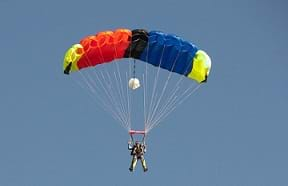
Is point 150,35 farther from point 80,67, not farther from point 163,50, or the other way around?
point 80,67

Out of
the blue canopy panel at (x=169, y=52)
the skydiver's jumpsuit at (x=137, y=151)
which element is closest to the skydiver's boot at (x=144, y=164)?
the skydiver's jumpsuit at (x=137, y=151)

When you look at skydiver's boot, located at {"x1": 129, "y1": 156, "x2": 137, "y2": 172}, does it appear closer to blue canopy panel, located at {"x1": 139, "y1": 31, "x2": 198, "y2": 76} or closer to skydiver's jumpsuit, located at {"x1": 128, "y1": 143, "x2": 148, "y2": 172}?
skydiver's jumpsuit, located at {"x1": 128, "y1": 143, "x2": 148, "y2": 172}

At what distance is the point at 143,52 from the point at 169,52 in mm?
978

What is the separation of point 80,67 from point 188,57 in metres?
3.88

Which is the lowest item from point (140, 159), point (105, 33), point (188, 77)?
point (140, 159)

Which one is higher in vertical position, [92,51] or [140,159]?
[92,51]

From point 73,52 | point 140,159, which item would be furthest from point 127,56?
point 140,159

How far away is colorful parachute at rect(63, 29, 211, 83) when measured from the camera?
18.4 metres

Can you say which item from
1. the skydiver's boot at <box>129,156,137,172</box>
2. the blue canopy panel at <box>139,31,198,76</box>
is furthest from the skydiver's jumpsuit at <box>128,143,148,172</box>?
the blue canopy panel at <box>139,31,198,76</box>

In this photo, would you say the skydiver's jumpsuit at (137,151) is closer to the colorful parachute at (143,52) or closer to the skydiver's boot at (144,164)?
the skydiver's boot at (144,164)

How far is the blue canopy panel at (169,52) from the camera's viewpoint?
60.5 feet

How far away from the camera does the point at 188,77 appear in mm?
18938

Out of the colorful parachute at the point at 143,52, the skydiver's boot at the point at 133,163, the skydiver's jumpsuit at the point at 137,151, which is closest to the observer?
the skydiver's boot at the point at 133,163

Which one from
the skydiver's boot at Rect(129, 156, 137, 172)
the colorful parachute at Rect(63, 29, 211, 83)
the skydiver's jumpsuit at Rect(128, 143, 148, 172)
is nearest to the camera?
the skydiver's boot at Rect(129, 156, 137, 172)
